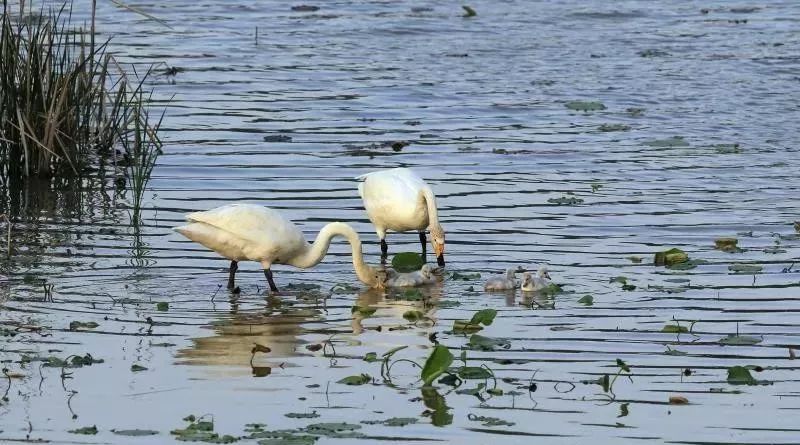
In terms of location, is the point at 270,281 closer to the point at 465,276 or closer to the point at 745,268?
the point at 465,276

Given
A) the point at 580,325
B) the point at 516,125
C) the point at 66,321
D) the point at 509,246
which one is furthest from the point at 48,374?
the point at 516,125

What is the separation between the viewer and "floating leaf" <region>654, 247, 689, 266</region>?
11.4m

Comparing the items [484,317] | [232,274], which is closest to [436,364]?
[484,317]

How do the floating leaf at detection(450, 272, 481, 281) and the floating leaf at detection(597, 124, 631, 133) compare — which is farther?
the floating leaf at detection(597, 124, 631, 133)

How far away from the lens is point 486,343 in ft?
30.2

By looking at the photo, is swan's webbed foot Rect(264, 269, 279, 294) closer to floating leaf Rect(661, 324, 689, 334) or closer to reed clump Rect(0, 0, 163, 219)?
reed clump Rect(0, 0, 163, 219)

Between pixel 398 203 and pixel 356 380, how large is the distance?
4030 millimetres

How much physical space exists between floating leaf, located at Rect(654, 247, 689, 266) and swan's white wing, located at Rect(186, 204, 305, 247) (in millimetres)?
2528

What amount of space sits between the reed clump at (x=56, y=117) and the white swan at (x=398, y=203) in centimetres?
191

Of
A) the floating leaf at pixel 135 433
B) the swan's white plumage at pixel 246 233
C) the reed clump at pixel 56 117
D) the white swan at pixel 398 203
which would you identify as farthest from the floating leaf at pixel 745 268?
the floating leaf at pixel 135 433

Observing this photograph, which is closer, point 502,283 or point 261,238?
point 502,283

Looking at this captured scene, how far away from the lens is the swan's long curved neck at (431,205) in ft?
39.2

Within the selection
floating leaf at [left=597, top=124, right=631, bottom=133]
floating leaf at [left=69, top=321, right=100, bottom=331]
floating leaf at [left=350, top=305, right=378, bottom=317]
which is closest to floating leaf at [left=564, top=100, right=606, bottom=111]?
floating leaf at [left=597, top=124, right=631, bottom=133]

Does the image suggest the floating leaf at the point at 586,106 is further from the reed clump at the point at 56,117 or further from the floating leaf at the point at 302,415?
the floating leaf at the point at 302,415
